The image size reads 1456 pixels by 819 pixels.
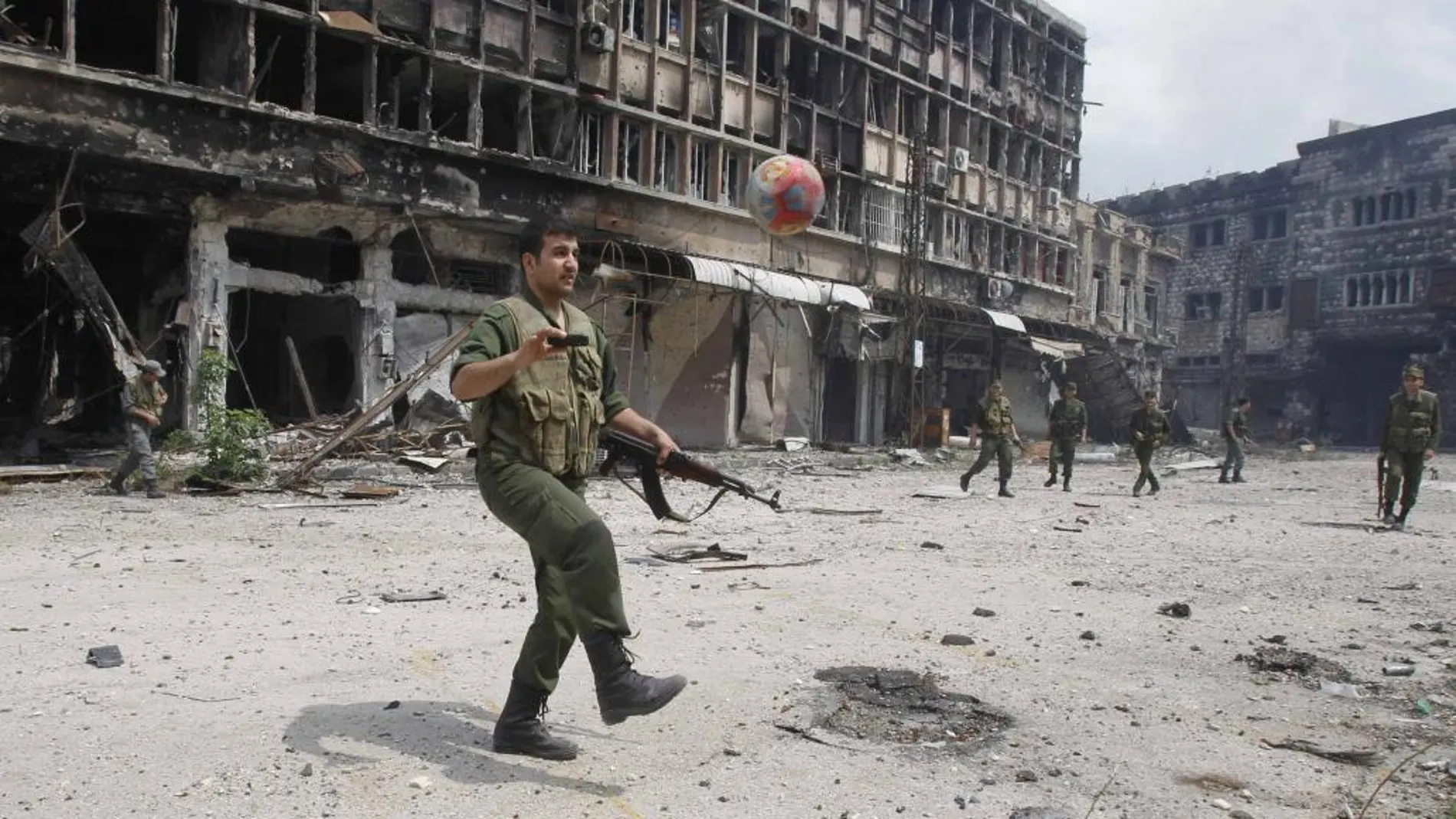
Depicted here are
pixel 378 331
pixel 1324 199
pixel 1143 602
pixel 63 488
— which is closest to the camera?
pixel 1143 602

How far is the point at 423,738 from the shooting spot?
3.57 m

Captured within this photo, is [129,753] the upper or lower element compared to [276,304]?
lower

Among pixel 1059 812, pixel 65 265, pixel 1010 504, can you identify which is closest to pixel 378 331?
pixel 65 265

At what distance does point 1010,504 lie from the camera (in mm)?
13742

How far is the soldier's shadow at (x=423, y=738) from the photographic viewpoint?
324cm

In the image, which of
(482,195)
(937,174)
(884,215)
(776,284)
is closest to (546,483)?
(482,195)

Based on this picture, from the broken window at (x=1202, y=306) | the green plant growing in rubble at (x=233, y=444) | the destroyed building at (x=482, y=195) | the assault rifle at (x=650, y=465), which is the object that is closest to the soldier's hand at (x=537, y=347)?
the assault rifle at (x=650, y=465)

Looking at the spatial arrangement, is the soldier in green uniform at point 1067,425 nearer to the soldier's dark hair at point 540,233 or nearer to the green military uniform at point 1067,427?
the green military uniform at point 1067,427

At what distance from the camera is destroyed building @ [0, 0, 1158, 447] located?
1576 centimetres

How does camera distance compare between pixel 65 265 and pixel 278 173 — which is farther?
pixel 278 173

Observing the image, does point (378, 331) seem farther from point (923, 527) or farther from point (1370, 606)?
point (1370, 606)

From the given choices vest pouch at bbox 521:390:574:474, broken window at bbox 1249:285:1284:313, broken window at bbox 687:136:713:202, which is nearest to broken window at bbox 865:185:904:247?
broken window at bbox 687:136:713:202

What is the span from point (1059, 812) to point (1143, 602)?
4.02 meters

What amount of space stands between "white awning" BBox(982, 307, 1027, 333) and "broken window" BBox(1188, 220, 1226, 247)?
18739mm
